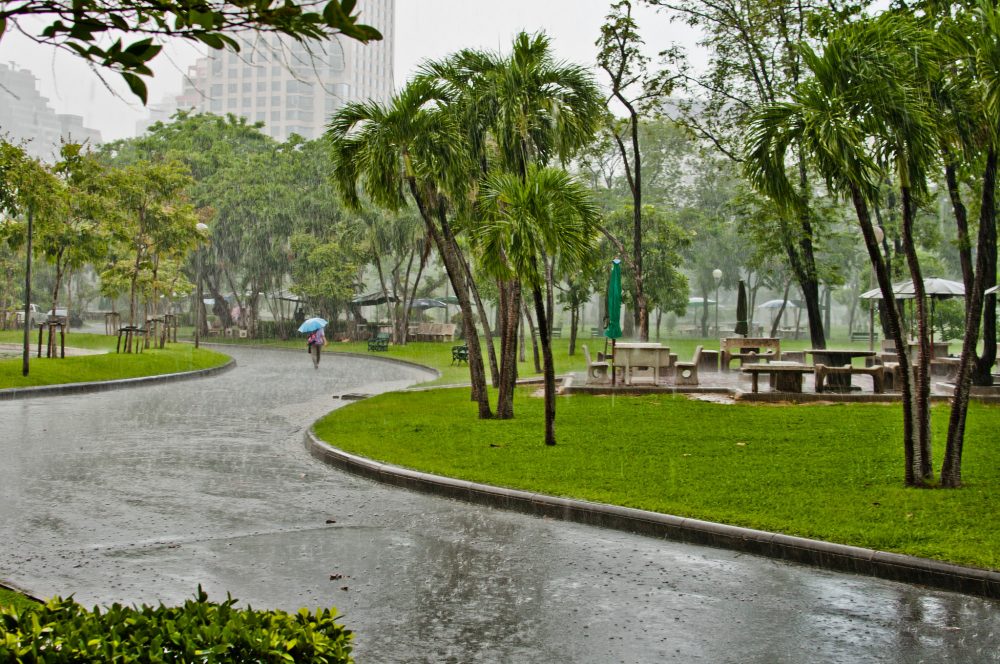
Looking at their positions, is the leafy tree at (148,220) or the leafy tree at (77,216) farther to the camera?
the leafy tree at (148,220)

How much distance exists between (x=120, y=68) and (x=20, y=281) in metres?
69.6

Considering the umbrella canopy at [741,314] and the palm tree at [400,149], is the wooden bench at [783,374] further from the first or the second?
the umbrella canopy at [741,314]

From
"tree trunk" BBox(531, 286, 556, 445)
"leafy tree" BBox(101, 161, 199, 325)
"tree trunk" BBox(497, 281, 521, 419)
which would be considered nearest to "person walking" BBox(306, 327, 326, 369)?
"leafy tree" BBox(101, 161, 199, 325)

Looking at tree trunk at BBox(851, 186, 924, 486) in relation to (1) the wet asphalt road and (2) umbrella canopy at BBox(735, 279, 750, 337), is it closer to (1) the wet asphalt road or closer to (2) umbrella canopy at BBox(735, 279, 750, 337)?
(1) the wet asphalt road

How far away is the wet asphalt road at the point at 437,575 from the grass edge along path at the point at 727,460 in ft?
2.76

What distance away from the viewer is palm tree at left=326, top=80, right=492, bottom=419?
14.9m

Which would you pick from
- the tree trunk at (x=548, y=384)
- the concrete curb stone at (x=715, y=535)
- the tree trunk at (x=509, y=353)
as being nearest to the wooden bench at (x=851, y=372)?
the tree trunk at (x=509, y=353)

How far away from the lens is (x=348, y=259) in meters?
52.9

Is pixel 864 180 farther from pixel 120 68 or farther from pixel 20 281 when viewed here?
pixel 20 281

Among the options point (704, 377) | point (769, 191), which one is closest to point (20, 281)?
point (704, 377)

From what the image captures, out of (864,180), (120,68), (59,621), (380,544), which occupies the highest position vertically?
(864,180)

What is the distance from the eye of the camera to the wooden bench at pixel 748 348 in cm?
2628

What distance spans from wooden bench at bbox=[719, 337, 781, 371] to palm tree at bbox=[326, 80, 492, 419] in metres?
12.8

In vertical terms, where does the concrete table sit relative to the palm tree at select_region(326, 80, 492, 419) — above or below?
below
